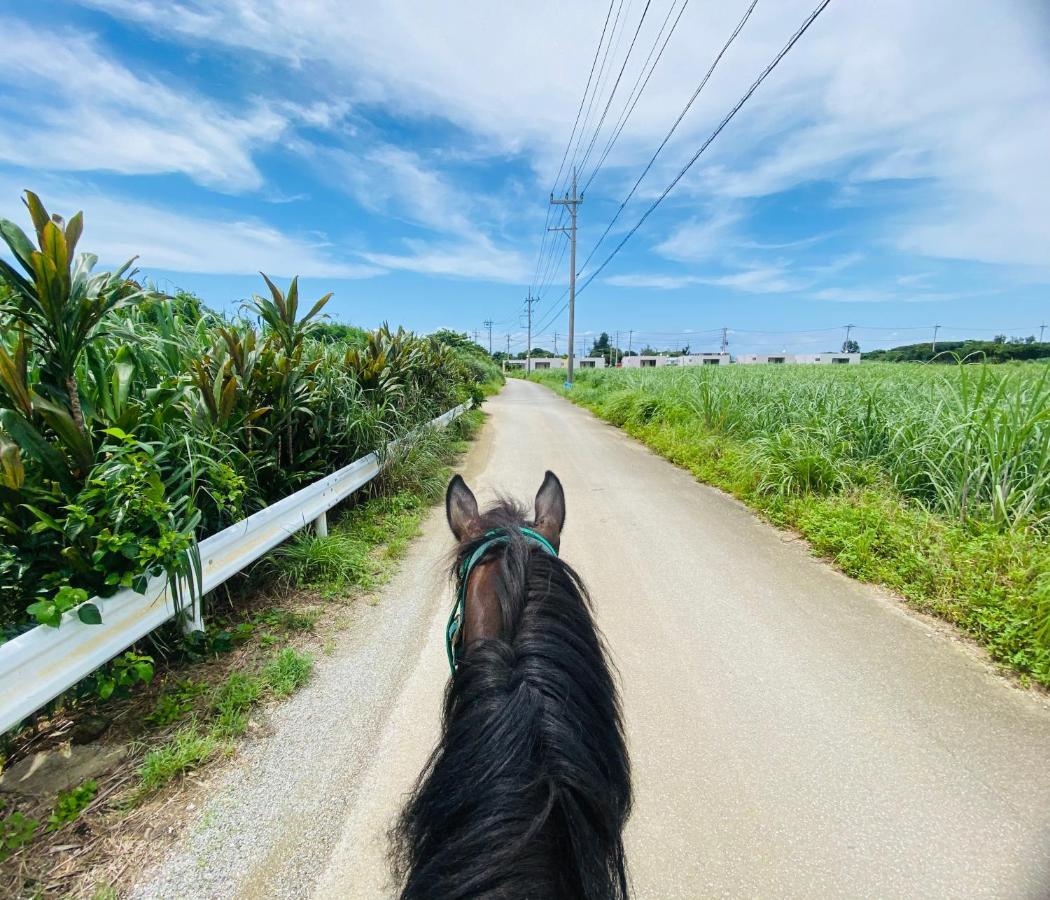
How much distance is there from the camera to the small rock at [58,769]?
151 cm

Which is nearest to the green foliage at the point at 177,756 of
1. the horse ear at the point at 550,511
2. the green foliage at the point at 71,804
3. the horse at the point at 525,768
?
the green foliage at the point at 71,804

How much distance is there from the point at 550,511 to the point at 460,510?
1.12ft

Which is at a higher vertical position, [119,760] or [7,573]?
[7,573]

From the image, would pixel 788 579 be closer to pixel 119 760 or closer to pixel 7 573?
pixel 119 760

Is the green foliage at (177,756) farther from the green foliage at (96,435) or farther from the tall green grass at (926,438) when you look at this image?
the tall green grass at (926,438)

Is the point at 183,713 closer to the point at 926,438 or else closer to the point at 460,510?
the point at 460,510

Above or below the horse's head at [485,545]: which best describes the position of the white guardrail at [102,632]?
below

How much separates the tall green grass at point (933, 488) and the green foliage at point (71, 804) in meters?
3.88

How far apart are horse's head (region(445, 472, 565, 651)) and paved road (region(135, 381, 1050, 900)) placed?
0.90 meters

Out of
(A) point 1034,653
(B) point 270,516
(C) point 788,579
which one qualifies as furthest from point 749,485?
(B) point 270,516

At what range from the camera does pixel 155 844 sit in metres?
1.41

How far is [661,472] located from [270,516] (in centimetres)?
519

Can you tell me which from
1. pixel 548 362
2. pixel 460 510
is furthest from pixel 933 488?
pixel 548 362

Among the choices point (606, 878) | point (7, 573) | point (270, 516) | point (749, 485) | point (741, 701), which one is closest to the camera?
point (606, 878)
